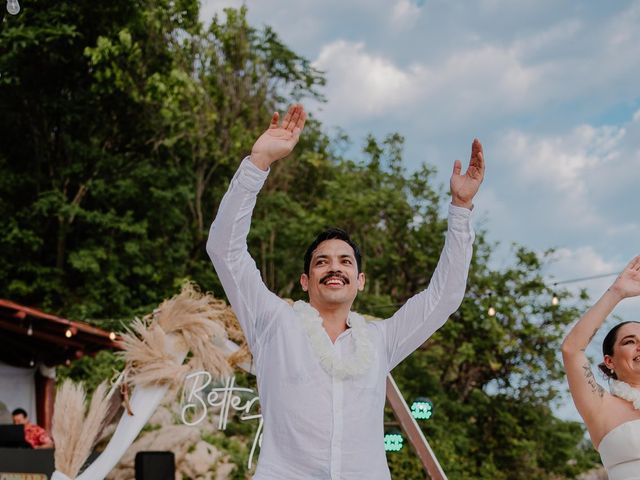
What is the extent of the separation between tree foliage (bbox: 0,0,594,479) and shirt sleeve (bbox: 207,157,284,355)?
13059 mm

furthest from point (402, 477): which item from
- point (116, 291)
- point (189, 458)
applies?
point (116, 291)

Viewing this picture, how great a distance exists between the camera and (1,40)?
15008 mm

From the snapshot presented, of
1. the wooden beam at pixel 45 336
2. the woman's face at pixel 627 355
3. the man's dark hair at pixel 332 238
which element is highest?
the wooden beam at pixel 45 336

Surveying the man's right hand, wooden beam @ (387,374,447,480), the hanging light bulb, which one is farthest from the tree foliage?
the man's right hand

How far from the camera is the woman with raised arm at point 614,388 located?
9.70 feet

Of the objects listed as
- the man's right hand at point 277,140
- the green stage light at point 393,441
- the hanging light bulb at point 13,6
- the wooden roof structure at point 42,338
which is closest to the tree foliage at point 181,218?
the wooden roof structure at point 42,338

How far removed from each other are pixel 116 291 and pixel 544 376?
8.14 meters

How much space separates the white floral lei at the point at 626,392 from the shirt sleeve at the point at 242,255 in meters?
1.23

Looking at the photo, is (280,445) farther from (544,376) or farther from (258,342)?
(544,376)

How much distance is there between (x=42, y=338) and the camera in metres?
11.3

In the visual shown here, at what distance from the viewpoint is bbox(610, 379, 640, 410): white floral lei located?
303cm

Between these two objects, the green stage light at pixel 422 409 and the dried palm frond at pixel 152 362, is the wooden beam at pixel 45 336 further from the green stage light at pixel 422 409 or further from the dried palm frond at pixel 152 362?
the green stage light at pixel 422 409

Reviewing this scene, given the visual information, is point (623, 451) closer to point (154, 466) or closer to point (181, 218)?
point (154, 466)

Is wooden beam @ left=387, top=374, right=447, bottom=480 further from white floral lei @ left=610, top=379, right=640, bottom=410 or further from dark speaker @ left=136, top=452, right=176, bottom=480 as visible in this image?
white floral lei @ left=610, top=379, right=640, bottom=410
